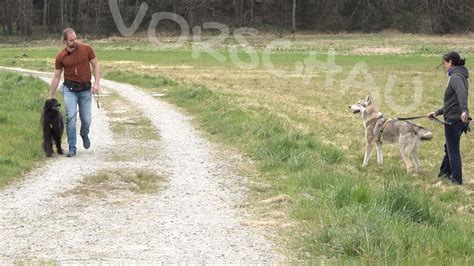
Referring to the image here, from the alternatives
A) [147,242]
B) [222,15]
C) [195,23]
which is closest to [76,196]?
[147,242]

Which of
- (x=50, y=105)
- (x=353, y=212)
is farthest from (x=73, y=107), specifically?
(x=353, y=212)

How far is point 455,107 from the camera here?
35.4 feet

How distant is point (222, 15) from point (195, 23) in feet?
61.4

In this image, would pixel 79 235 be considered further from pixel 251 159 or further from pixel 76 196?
pixel 251 159

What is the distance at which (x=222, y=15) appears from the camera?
8569 centimetres

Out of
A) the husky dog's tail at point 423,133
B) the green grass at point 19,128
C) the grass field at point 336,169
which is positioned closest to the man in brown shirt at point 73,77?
the green grass at point 19,128

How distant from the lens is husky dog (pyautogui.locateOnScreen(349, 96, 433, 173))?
463 inches

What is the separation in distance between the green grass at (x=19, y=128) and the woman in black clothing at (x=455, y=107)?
7897 mm

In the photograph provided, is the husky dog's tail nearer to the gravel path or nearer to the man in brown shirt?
the gravel path

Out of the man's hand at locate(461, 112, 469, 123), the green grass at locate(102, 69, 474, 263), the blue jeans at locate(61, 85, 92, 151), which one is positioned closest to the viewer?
the green grass at locate(102, 69, 474, 263)

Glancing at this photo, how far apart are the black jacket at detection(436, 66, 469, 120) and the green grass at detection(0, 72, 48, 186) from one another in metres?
7.93

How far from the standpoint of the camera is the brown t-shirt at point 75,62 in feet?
38.5

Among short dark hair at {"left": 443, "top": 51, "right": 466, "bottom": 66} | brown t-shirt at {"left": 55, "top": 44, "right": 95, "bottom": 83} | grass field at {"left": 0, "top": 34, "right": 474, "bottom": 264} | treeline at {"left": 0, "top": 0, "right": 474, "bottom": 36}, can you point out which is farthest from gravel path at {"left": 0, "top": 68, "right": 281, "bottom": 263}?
treeline at {"left": 0, "top": 0, "right": 474, "bottom": 36}

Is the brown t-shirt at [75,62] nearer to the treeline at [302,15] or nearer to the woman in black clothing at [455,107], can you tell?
the woman in black clothing at [455,107]
